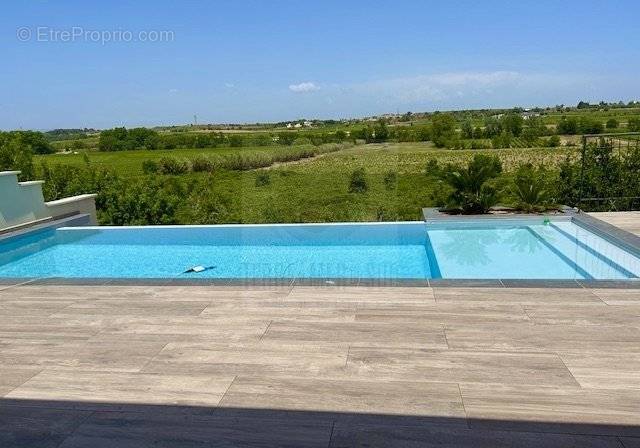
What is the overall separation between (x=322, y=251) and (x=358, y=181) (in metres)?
2.58

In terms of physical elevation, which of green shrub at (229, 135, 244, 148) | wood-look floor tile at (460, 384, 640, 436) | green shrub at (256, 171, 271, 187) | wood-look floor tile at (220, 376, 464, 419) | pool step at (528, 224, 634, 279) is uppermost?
green shrub at (229, 135, 244, 148)

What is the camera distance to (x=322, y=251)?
6934mm

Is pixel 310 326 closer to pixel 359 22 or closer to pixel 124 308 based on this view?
pixel 124 308

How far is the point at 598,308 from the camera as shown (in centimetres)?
332

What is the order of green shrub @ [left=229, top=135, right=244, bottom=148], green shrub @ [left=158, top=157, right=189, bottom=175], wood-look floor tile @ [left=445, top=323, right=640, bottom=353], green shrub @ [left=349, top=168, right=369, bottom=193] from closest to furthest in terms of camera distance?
wood-look floor tile @ [left=445, top=323, right=640, bottom=353]
green shrub @ [left=349, top=168, right=369, bottom=193]
green shrub @ [left=229, top=135, right=244, bottom=148]
green shrub @ [left=158, top=157, right=189, bottom=175]

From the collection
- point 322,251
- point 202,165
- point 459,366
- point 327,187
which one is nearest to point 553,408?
point 459,366

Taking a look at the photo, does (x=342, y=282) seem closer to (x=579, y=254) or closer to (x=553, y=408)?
(x=553, y=408)

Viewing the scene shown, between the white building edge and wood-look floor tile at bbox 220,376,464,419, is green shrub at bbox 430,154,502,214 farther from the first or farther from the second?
the white building edge

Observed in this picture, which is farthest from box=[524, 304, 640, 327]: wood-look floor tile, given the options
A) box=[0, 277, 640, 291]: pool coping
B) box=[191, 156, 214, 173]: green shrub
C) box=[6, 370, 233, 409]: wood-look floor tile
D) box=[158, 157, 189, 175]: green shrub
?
box=[158, 157, 189, 175]: green shrub

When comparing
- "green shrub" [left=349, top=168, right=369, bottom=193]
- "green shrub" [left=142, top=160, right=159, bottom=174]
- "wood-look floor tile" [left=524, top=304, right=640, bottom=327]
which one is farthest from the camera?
"green shrub" [left=142, top=160, right=159, bottom=174]

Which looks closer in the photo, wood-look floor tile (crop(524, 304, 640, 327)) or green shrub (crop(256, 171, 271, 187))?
wood-look floor tile (crop(524, 304, 640, 327))

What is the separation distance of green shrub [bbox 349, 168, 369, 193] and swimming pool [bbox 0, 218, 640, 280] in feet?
6.16

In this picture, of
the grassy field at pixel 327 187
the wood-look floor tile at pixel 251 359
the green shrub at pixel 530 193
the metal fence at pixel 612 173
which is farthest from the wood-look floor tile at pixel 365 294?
the metal fence at pixel 612 173

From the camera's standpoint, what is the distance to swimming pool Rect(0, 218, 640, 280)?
5367mm
